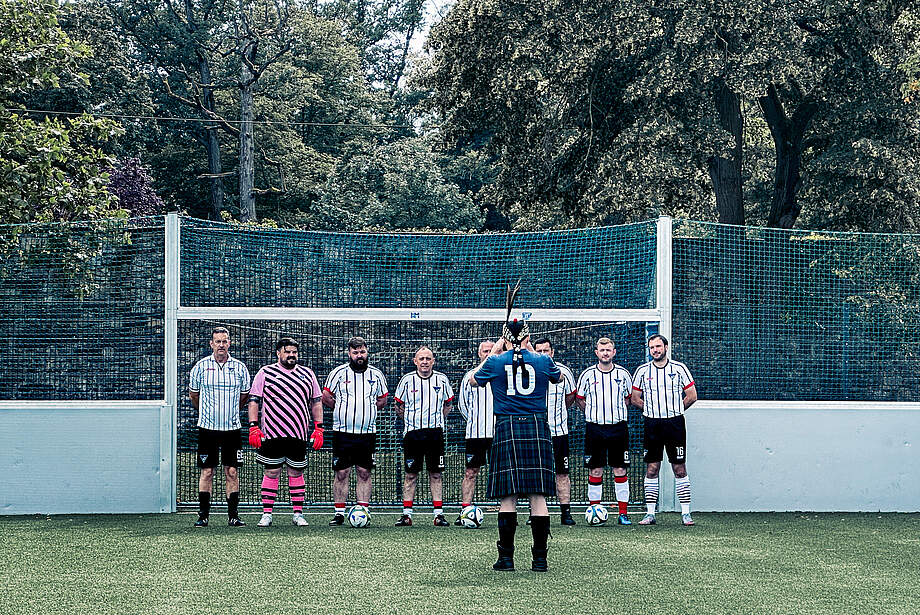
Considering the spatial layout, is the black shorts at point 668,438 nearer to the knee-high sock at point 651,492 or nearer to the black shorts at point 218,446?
the knee-high sock at point 651,492

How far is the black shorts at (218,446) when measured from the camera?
32.9 ft

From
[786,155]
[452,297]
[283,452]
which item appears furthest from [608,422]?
[786,155]

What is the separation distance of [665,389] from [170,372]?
4.51 metres

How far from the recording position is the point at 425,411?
33.9 ft

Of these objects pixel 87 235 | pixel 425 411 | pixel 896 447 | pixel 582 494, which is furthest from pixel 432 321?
pixel 896 447

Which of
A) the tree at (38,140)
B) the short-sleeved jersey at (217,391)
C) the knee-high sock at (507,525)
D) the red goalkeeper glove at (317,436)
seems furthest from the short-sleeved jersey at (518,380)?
the tree at (38,140)

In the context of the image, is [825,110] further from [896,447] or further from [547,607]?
[547,607]

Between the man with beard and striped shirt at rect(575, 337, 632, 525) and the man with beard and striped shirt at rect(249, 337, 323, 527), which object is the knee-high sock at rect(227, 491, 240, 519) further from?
the man with beard and striped shirt at rect(575, 337, 632, 525)

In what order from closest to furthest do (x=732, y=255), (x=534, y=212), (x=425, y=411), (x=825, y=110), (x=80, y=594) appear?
(x=80, y=594)
(x=425, y=411)
(x=732, y=255)
(x=825, y=110)
(x=534, y=212)

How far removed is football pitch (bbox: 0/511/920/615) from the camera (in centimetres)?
672

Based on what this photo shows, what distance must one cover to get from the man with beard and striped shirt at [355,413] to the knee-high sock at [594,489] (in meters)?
1.96

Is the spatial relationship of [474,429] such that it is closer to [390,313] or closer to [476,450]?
[476,450]

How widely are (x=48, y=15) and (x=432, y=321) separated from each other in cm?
560

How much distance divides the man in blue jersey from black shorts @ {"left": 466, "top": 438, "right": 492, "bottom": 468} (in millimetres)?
2443
